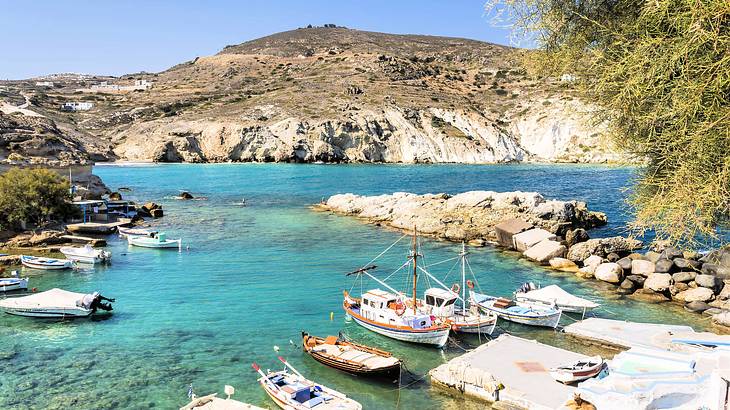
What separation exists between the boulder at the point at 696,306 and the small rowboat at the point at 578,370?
12048 millimetres

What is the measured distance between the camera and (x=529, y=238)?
43.1 m

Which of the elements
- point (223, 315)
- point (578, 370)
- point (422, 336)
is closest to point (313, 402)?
point (422, 336)

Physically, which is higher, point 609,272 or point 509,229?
point 509,229

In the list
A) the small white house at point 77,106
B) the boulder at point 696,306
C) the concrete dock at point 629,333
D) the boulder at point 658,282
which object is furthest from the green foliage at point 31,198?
the small white house at point 77,106

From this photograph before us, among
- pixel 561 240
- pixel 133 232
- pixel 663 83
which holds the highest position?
pixel 663 83

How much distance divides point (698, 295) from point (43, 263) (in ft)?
137

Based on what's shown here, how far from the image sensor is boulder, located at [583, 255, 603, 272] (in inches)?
1415

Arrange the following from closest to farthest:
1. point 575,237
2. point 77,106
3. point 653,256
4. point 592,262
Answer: point 653,256 → point 592,262 → point 575,237 → point 77,106

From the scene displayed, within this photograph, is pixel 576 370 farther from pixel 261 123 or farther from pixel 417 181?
pixel 261 123

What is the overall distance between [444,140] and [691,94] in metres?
129

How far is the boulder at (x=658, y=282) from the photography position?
103 ft

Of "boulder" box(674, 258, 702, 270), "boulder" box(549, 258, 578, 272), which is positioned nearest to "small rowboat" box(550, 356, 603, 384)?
"boulder" box(674, 258, 702, 270)

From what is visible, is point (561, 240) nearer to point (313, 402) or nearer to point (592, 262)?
→ point (592, 262)

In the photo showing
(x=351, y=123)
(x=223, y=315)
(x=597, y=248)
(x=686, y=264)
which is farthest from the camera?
(x=351, y=123)
